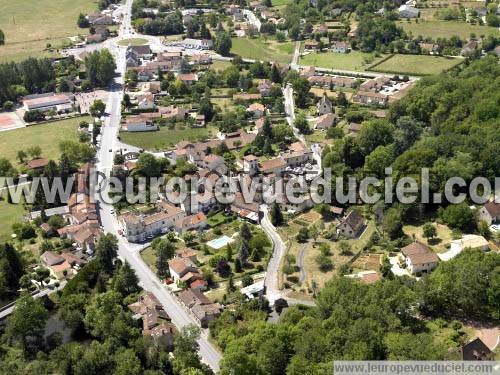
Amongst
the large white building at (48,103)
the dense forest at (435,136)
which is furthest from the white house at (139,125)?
the dense forest at (435,136)

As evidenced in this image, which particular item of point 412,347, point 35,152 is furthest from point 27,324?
point 35,152

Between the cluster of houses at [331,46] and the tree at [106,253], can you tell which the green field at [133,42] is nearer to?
the cluster of houses at [331,46]

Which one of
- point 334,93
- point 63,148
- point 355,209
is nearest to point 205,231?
point 355,209

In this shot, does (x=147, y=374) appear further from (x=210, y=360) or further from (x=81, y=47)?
(x=81, y=47)

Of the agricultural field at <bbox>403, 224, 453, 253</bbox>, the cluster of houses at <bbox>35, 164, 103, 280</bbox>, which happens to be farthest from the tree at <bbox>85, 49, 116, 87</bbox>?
the agricultural field at <bbox>403, 224, 453, 253</bbox>

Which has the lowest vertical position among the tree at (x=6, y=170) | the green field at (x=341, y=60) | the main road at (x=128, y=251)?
the main road at (x=128, y=251)
